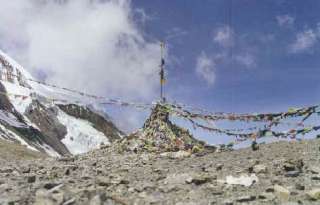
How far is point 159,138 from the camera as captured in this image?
27.3 m

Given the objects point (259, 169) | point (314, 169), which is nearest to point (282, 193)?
point (314, 169)

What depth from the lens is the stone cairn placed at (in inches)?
998

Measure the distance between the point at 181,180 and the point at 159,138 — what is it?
13.3 metres

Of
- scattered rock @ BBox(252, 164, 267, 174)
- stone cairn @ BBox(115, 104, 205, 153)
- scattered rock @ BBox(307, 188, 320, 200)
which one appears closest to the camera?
scattered rock @ BBox(307, 188, 320, 200)

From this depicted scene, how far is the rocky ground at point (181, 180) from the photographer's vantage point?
12.0 metres

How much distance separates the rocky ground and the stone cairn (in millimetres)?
5706

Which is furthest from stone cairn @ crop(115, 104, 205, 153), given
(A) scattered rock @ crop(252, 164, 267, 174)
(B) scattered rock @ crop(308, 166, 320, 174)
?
(B) scattered rock @ crop(308, 166, 320, 174)

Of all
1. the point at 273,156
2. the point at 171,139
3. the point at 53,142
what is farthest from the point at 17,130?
the point at 273,156

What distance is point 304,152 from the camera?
1725 cm

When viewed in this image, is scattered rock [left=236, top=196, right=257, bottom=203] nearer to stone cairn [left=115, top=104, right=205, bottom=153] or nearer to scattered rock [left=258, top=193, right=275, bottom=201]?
scattered rock [left=258, top=193, right=275, bottom=201]

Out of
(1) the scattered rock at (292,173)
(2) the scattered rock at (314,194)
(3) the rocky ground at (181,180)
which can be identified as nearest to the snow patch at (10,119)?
(3) the rocky ground at (181,180)

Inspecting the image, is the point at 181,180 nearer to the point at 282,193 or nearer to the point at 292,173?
the point at 292,173

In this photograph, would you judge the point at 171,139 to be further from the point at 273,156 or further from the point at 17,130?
the point at 17,130

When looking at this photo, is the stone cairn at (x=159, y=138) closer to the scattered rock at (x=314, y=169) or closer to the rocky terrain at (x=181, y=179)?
the rocky terrain at (x=181, y=179)
